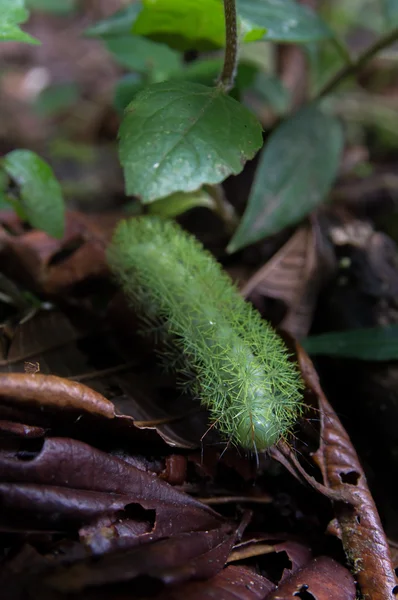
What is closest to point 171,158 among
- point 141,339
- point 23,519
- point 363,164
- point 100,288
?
point 141,339

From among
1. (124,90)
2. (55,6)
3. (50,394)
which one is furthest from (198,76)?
(55,6)

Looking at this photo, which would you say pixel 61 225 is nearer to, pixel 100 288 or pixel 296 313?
pixel 100 288

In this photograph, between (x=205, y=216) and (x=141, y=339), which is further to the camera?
(x=205, y=216)

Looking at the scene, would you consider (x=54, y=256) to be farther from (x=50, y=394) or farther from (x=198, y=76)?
(x=50, y=394)

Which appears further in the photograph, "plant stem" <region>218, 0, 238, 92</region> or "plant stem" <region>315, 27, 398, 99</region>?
"plant stem" <region>315, 27, 398, 99</region>

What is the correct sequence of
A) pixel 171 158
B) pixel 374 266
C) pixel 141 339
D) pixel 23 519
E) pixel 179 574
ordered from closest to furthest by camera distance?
pixel 179 574 → pixel 23 519 → pixel 171 158 → pixel 141 339 → pixel 374 266

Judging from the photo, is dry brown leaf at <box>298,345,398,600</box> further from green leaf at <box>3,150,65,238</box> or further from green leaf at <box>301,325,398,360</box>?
green leaf at <box>3,150,65,238</box>

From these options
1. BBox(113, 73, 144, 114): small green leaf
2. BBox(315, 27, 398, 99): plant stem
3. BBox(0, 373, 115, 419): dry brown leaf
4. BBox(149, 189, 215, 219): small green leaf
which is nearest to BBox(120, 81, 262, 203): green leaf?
BBox(0, 373, 115, 419): dry brown leaf
